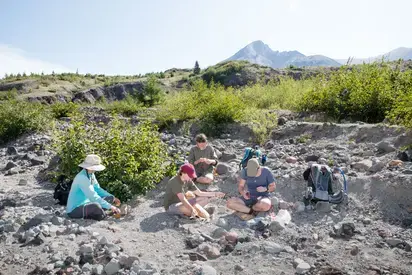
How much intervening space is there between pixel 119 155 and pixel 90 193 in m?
1.14

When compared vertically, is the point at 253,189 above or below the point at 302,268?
above

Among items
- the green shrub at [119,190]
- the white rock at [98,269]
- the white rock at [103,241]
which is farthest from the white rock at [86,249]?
the green shrub at [119,190]

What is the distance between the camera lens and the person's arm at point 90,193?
5656 mm

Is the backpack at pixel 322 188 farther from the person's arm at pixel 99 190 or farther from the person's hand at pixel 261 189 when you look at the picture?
the person's arm at pixel 99 190

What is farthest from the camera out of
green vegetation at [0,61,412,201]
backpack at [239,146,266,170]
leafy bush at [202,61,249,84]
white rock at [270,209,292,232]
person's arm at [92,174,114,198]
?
leafy bush at [202,61,249,84]

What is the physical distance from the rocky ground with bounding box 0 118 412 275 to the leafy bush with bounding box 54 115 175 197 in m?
0.42

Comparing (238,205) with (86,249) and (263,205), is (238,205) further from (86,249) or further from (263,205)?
(86,249)

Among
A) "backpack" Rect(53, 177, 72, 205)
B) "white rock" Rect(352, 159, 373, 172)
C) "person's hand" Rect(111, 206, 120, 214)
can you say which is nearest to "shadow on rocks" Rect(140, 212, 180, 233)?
"person's hand" Rect(111, 206, 120, 214)

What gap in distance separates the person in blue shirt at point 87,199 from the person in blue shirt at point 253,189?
1.91m

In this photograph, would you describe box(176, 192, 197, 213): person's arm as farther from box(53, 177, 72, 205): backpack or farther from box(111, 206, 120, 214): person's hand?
box(53, 177, 72, 205): backpack

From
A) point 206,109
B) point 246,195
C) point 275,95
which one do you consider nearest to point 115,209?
point 246,195

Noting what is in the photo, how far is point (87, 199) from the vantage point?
5.73 m

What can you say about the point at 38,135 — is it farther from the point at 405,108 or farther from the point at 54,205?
the point at 405,108

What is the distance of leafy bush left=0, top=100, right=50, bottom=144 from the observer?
511 inches
